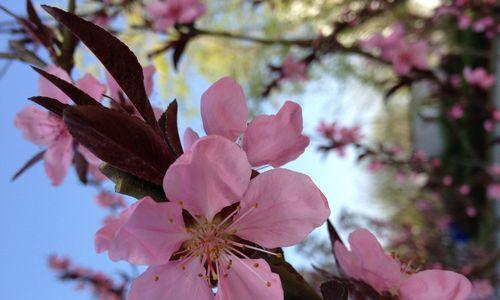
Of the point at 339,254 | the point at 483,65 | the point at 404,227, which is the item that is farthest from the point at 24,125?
the point at 483,65

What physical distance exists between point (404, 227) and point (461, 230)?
4.38ft

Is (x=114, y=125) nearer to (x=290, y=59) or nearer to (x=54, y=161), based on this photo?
(x=54, y=161)

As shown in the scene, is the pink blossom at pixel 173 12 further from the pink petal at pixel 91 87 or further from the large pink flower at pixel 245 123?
the large pink flower at pixel 245 123

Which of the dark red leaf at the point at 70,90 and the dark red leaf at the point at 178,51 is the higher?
the dark red leaf at the point at 70,90

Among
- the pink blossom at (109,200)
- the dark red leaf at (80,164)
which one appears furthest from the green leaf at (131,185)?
the pink blossom at (109,200)

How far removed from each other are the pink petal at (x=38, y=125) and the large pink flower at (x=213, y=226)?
0.41 m

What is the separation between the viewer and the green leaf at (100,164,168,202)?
46 cm

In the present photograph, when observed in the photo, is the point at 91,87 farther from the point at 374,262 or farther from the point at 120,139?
the point at 374,262

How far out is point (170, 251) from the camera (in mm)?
496

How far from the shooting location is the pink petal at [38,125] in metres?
0.83

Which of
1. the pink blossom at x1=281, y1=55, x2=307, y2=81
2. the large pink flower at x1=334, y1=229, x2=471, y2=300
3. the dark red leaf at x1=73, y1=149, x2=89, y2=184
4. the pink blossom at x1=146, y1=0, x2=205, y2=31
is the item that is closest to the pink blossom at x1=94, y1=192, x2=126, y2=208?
the pink blossom at x1=281, y1=55, x2=307, y2=81

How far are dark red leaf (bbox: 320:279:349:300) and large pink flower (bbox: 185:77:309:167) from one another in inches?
5.6

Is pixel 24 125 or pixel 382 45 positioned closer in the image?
pixel 24 125

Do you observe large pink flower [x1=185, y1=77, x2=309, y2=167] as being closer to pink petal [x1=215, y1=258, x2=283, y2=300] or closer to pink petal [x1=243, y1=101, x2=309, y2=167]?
pink petal [x1=243, y1=101, x2=309, y2=167]
